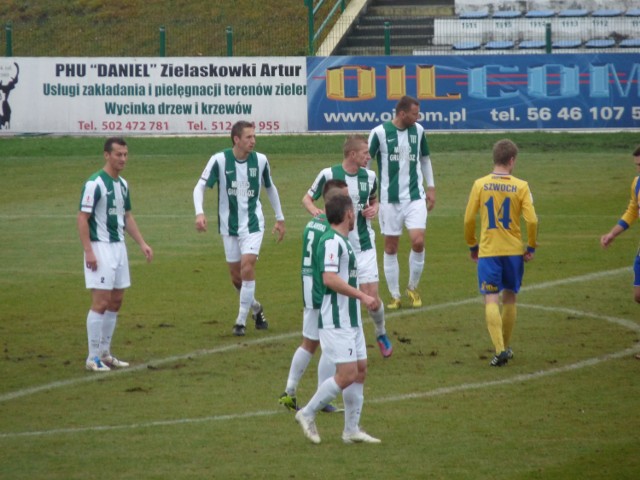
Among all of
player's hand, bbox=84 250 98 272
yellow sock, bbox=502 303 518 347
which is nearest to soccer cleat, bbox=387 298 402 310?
yellow sock, bbox=502 303 518 347

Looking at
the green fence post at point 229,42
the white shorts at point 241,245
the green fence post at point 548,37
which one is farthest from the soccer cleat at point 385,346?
the green fence post at point 229,42

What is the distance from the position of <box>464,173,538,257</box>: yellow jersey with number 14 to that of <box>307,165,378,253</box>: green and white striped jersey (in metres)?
1.06

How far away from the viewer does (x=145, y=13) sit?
43.6 meters

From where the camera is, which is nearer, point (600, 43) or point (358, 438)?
point (358, 438)

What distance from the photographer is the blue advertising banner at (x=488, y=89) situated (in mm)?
30312

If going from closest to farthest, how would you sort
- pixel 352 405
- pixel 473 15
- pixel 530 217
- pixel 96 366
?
pixel 352 405, pixel 530 217, pixel 96 366, pixel 473 15

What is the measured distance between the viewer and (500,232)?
11.5 metres

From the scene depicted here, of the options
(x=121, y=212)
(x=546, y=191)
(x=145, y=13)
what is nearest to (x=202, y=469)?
(x=121, y=212)

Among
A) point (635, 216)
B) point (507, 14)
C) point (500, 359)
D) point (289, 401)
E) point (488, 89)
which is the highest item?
point (507, 14)

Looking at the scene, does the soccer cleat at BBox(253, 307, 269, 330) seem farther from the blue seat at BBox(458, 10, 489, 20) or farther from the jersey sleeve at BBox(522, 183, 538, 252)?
the blue seat at BBox(458, 10, 489, 20)

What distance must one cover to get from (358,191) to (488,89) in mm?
19362

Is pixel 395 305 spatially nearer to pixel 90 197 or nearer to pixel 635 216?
pixel 635 216

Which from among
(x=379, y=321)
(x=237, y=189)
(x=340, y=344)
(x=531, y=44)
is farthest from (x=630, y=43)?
(x=340, y=344)

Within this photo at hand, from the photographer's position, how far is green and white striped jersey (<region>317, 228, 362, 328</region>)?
8719 millimetres
